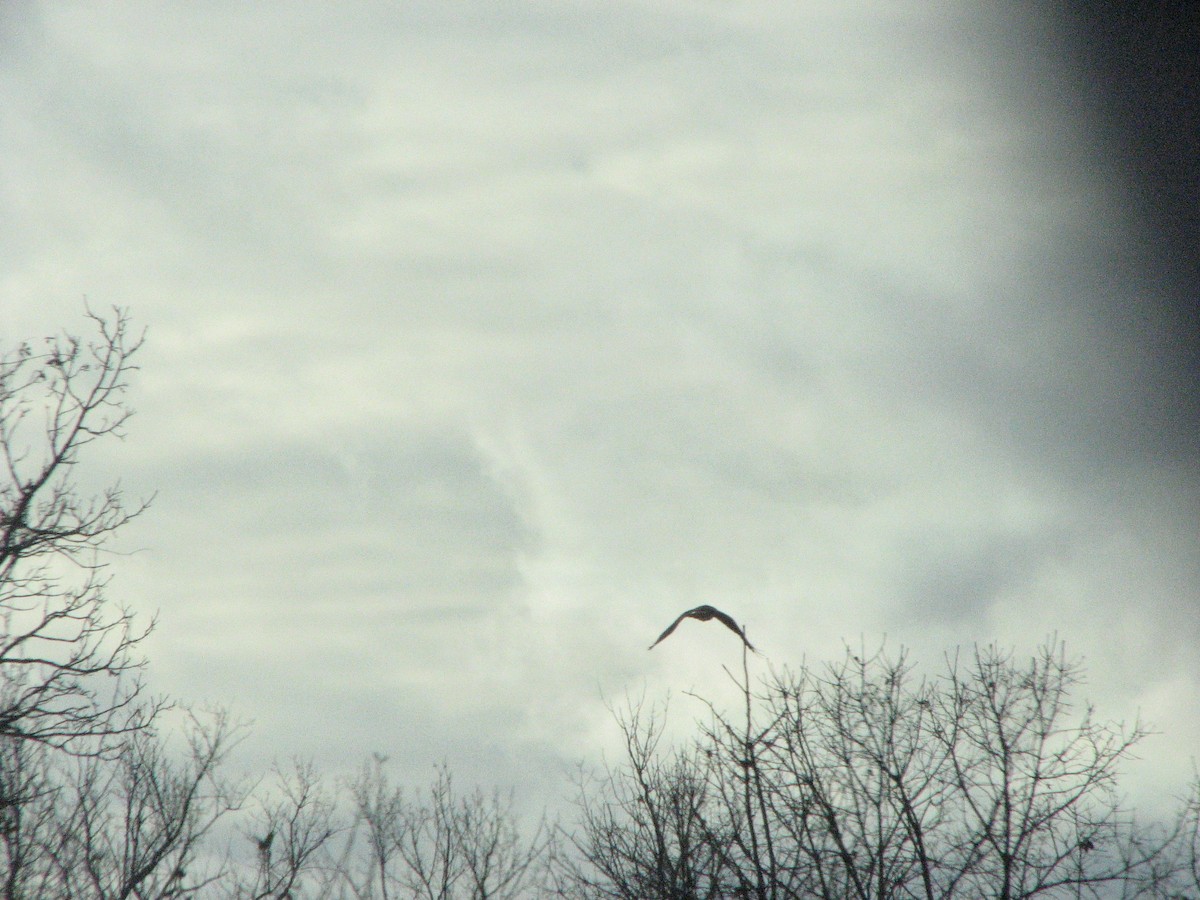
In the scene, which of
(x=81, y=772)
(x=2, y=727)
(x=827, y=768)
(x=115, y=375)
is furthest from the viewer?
(x=81, y=772)

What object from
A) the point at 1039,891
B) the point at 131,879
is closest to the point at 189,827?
the point at 131,879

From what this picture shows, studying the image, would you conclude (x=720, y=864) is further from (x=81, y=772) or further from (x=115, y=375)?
(x=81, y=772)

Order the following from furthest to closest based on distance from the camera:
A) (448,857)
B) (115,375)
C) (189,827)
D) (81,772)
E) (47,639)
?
(448,857), (189,827), (81,772), (115,375), (47,639)

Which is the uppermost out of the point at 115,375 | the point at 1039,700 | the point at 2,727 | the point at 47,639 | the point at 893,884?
A: the point at 115,375

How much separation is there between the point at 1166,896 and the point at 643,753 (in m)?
7.10

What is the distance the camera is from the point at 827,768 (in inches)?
553

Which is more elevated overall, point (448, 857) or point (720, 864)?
point (448, 857)

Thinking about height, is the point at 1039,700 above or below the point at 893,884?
above

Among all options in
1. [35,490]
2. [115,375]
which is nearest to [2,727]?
[35,490]

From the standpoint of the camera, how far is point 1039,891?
14.8 metres

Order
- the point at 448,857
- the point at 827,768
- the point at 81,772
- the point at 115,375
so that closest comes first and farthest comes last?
the point at 115,375
the point at 827,768
the point at 81,772
the point at 448,857

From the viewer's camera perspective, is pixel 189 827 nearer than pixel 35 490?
No

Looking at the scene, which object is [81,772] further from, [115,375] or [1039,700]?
[1039,700]

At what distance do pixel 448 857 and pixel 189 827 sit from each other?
9.51m
